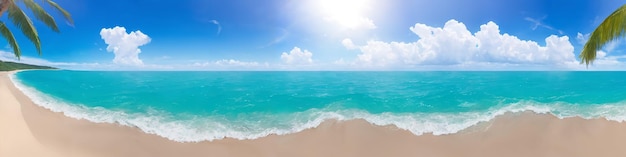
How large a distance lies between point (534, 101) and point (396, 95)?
10.3 ft

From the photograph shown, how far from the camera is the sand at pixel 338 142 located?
384 centimetres

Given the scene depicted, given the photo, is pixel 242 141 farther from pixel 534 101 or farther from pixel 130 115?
pixel 534 101

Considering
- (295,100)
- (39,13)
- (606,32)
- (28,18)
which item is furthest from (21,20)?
(606,32)

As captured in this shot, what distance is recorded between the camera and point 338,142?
14.0 feet

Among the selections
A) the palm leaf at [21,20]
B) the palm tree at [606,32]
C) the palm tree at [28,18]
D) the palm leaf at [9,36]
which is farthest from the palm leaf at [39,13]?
the palm tree at [606,32]

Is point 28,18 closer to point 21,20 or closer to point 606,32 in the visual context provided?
point 21,20

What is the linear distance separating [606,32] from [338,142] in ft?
→ 12.4

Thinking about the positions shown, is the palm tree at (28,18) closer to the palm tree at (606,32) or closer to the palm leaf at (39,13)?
the palm leaf at (39,13)

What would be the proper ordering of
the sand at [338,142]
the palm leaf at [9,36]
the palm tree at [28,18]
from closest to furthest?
the sand at [338,142] < the palm tree at [28,18] < the palm leaf at [9,36]

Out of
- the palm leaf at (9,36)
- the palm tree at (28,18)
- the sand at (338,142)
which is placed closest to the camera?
the sand at (338,142)

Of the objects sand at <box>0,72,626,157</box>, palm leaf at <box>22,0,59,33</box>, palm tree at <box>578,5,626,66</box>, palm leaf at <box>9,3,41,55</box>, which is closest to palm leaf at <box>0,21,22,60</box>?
palm leaf at <box>9,3,41,55</box>

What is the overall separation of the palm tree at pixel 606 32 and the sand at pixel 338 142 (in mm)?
1066

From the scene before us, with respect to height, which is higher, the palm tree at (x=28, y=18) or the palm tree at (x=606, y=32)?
the palm tree at (x=28, y=18)

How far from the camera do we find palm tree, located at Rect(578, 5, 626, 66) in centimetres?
392
